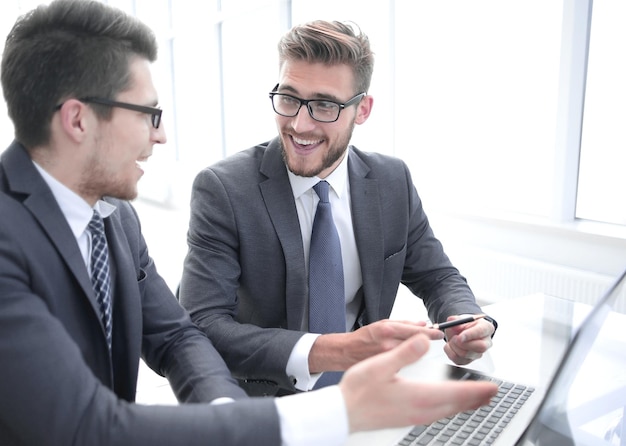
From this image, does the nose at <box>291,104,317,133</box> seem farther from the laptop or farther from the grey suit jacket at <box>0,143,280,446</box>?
the laptop

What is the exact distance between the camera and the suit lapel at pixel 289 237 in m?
1.71

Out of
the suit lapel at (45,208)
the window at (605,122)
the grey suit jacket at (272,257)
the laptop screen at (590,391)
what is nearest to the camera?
the laptop screen at (590,391)

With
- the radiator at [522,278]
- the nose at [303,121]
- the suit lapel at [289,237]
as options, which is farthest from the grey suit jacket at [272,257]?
the radiator at [522,278]

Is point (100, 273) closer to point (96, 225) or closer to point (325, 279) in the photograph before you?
point (96, 225)

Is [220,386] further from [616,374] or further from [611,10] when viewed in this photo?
[611,10]

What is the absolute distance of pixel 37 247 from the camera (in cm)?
104

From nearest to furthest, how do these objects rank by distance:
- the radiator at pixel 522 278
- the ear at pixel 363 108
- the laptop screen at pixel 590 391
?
1. the laptop screen at pixel 590 391
2. the ear at pixel 363 108
3. the radiator at pixel 522 278

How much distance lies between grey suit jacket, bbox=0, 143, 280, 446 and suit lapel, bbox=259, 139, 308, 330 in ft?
1.24

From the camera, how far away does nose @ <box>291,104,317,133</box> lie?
1772mm

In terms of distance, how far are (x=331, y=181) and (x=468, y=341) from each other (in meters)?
0.62

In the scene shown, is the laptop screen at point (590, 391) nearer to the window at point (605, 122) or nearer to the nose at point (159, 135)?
the nose at point (159, 135)

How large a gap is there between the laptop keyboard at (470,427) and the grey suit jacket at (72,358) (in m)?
0.29

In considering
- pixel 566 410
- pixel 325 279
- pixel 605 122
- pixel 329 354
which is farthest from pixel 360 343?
pixel 605 122

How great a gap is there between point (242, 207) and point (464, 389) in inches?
37.9
